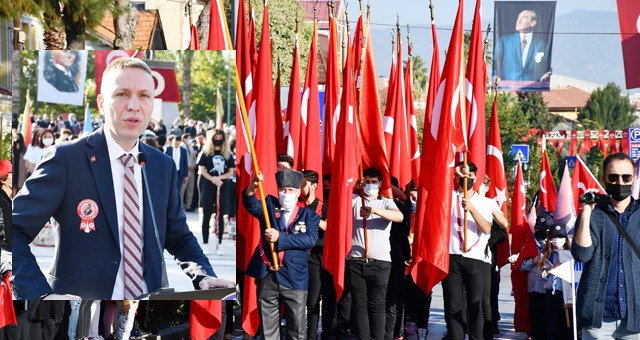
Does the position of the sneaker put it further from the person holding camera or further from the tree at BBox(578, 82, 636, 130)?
the tree at BBox(578, 82, 636, 130)

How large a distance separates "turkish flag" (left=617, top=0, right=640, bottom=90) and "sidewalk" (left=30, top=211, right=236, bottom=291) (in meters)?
11.5

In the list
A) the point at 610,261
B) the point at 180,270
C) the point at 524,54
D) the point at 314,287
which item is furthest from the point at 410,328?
the point at 524,54

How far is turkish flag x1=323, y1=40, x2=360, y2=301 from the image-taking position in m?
11.8

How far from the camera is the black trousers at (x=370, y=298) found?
38.3 ft

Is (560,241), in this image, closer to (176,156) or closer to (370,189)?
(370,189)

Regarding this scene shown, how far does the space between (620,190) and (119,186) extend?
12.2 ft

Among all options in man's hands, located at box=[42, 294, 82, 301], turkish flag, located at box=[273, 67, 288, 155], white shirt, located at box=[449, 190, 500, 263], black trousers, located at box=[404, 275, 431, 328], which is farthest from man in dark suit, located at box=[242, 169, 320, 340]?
turkish flag, located at box=[273, 67, 288, 155]

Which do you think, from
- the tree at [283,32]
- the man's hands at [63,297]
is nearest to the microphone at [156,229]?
the man's hands at [63,297]

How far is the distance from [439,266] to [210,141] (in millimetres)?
→ 3024

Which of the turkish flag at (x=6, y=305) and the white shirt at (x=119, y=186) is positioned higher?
the white shirt at (x=119, y=186)

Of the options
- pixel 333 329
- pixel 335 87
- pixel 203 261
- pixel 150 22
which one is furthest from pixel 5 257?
pixel 150 22

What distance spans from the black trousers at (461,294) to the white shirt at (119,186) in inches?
132

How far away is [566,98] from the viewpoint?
144 meters

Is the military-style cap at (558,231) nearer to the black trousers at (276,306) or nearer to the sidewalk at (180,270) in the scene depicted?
the black trousers at (276,306)
